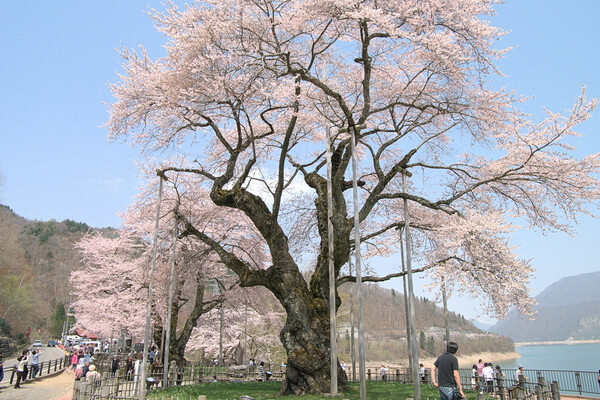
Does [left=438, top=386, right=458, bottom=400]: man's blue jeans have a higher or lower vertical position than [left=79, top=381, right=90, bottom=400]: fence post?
higher

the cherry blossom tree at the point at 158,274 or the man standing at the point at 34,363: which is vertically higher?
the cherry blossom tree at the point at 158,274

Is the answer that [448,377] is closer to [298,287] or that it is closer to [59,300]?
[298,287]

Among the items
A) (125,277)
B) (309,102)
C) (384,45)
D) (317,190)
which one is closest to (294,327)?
(317,190)

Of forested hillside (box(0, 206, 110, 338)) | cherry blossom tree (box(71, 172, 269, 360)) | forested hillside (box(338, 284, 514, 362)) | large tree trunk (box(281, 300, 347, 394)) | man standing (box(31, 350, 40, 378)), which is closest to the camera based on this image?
large tree trunk (box(281, 300, 347, 394))

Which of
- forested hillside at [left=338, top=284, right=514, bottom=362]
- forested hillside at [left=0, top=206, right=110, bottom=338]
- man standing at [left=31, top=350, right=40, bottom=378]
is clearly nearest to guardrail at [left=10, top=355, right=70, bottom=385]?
man standing at [left=31, top=350, right=40, bottom=378]

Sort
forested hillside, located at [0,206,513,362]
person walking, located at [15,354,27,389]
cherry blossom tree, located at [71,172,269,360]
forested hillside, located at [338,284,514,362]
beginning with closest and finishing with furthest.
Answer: person walking, located at [15,354,27,389]
cherry blossom tree, located at [71,172,269,360]
forested hillside, located at [0,206,513,362]
forested hillside, located at [338,284,514,362]

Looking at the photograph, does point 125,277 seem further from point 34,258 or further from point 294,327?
point 34,258

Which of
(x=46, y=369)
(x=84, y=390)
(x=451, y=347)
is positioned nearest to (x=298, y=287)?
(x=84, y=390)

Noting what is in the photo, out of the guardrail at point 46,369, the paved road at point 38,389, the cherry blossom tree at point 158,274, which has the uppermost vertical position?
the cherry blossom tree at point 158,274


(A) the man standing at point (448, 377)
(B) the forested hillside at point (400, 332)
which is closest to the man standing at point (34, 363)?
(A) the man standing at point (448, 377)

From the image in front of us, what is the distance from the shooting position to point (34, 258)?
93625 mm

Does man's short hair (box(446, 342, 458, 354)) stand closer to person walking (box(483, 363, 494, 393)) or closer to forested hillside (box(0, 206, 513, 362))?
person walking (box(483, 363, 494, 393))

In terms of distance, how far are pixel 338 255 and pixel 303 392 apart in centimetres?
472

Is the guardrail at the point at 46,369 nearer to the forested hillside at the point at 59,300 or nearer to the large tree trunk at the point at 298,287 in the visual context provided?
the large tree trunk at the point at 298,287
